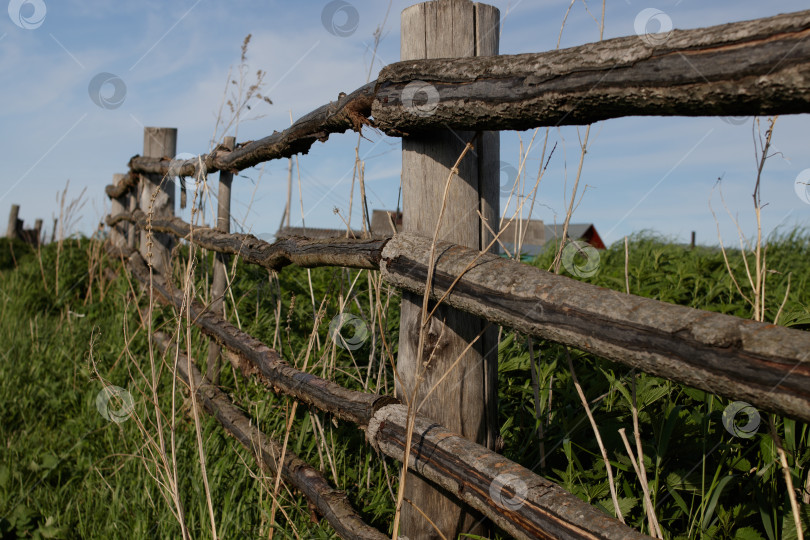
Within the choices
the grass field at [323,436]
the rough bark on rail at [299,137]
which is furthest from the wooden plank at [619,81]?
the grass field at [323,436]

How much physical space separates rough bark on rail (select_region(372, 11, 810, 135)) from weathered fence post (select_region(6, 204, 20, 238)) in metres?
15.6

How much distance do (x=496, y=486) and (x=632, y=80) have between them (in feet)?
3.28

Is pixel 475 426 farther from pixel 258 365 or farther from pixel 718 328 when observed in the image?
pixel 258 365

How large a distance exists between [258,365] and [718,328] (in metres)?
2.30

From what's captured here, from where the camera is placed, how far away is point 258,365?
10.0 feet

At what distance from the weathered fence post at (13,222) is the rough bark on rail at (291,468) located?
532 inches

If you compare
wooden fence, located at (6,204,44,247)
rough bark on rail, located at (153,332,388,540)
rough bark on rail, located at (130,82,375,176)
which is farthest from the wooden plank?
wooden fence, located at (6,204,44,247)

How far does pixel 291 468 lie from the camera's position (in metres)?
2.62

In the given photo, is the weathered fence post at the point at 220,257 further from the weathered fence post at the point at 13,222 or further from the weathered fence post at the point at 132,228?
the weathered fence post at the point at 13,222

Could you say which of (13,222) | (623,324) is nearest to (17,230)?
(13,222)

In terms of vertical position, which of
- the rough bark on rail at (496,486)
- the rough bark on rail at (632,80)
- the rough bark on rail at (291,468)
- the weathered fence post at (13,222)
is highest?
the rough bark on rail at (632,80)

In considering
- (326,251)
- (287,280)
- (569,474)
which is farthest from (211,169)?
(569,474)

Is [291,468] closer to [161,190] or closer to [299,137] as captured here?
[299,137]

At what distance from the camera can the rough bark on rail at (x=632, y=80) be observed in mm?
1043
